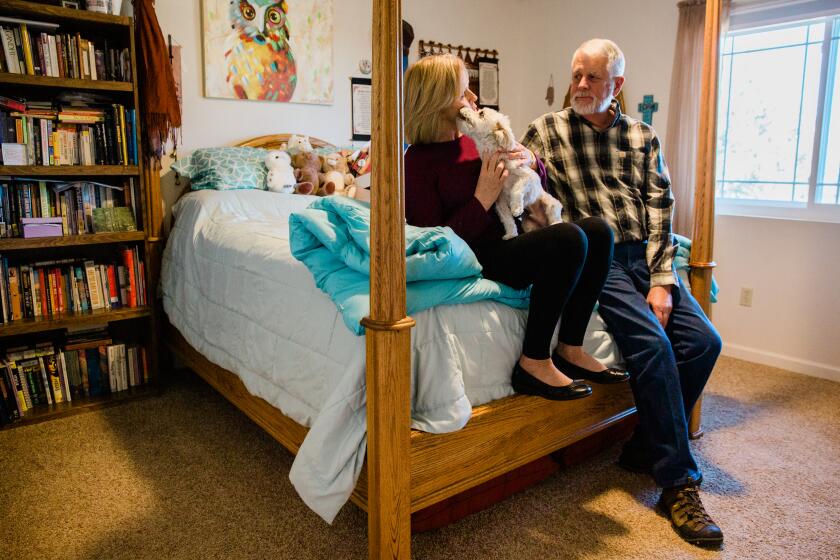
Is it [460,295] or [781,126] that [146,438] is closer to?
[460,295]

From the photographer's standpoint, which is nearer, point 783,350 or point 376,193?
point 376,193

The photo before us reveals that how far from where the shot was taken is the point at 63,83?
232 centimetres

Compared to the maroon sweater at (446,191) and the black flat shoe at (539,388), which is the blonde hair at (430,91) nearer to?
the maroon sweater at (446,191)

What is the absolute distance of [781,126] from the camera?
10.4 feet

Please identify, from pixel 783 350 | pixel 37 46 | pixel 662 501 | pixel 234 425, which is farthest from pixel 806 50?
pixel 37 46

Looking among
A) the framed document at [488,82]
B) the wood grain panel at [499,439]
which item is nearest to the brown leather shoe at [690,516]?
the wood grain panel at [499,439]

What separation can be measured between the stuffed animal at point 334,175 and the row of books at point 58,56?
38.0 inches

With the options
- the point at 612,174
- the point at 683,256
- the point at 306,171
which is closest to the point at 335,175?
the point at 306,171

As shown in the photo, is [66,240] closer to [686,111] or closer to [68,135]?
[68,135]

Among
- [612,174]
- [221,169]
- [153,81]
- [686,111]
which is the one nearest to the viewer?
[612,174]

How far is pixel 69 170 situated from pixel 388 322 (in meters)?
1.80

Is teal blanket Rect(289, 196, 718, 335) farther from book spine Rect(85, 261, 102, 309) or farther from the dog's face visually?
book spine Rect(85, 261, 102, 309)

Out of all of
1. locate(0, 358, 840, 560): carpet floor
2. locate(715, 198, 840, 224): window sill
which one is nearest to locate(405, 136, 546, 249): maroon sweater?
locate(0, 358, 840, 560): carpet floor

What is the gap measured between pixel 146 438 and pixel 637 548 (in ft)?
5.56
